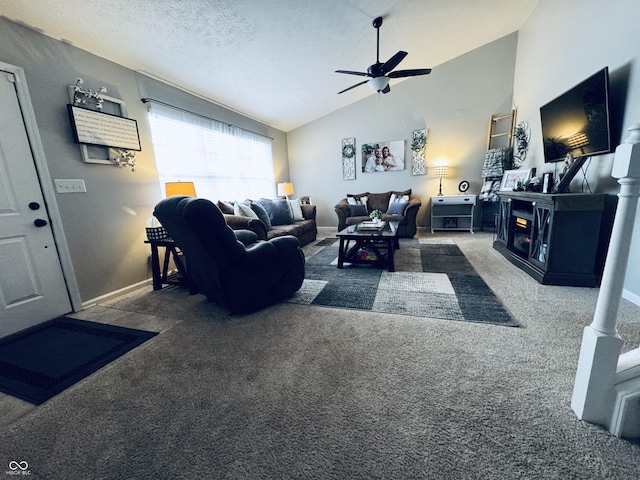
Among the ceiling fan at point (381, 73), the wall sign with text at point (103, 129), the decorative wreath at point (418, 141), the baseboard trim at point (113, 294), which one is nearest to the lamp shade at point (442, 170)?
the decorative wreath at point (418, 141)

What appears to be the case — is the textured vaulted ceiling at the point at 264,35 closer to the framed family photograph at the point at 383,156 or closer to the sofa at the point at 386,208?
the framed family photograph at the point at 383,156

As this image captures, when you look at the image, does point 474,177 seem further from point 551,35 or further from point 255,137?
point 255,137

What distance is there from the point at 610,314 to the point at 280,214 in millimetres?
3925

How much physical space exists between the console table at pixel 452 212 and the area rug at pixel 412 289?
174cm

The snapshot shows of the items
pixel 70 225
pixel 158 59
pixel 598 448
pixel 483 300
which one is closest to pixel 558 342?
pixel 483 300

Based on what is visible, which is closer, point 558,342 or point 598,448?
point 598,448

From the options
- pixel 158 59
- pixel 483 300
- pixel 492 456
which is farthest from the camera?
pixel 158 59

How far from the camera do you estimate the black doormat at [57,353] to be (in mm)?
1431

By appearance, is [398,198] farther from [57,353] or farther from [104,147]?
[57,353]

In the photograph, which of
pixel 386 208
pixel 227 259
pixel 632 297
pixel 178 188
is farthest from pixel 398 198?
pixel 227 259

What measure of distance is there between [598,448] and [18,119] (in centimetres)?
396

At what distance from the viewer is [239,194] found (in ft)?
15.0

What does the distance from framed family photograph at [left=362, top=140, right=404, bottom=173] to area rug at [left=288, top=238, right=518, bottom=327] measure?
259 centimetres

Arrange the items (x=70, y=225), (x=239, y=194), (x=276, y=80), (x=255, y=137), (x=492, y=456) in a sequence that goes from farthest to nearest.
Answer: (x=255, y=137)
(x=239, y=194)
(x=276, y=80)
(x=70, y=225)
(x=492, y=456)
